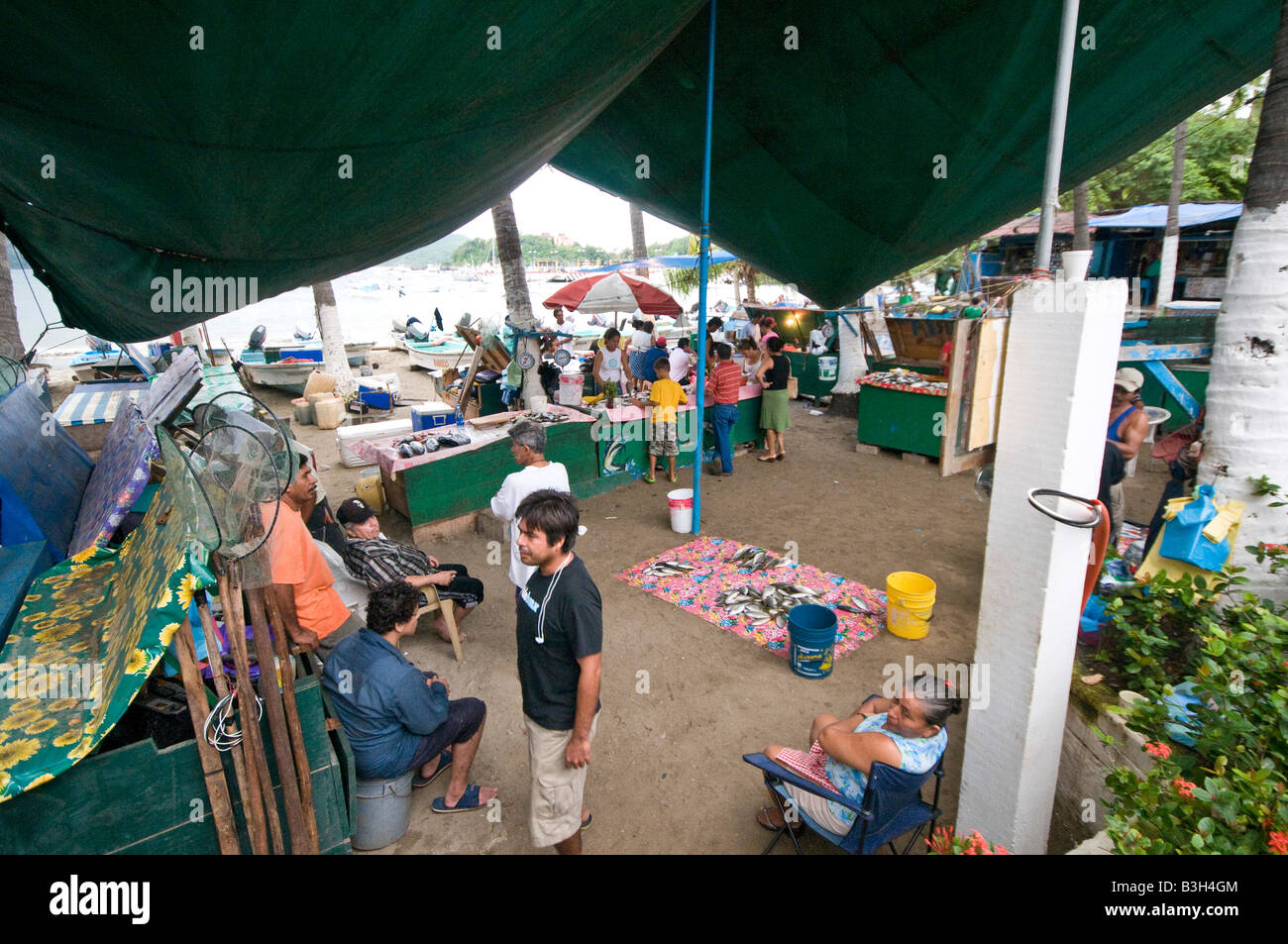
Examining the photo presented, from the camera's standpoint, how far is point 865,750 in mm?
2795

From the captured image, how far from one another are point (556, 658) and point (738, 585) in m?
3.46

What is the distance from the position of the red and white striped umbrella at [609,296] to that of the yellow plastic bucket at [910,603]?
346 inches

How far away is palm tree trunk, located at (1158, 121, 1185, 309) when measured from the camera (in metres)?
14.1

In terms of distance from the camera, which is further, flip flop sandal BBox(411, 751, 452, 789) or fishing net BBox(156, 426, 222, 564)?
flip flop sandal BBox(411, 751, 452, 789)

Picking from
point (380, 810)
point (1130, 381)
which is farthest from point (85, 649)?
point (1130, 381)

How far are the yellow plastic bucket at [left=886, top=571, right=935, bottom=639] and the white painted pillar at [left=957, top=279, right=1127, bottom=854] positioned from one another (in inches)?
85.7

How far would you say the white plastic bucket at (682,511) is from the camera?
7152mm

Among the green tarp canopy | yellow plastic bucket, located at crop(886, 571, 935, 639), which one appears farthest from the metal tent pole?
yellow plastic bucket, located at crop(886, 571, 935, 639)

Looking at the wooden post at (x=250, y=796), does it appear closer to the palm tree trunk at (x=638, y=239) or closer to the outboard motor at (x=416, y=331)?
the palm tree trunk at (x=638, y=239)

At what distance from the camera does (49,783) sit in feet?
7.84

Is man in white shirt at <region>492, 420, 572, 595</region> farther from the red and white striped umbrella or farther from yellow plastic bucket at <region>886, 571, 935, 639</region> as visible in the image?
the red and white striped umbrella

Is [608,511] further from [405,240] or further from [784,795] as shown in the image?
[784,795]

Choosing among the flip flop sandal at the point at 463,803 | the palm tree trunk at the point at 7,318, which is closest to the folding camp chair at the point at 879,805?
the flip flop sandal at the point at 463,803

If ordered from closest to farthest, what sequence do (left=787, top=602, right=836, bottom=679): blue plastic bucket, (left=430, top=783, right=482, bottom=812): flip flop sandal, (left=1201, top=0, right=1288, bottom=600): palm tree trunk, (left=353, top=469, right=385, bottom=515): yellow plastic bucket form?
(left=1201, top=0, right=1288, bottom=600): palm tree trunk → (left=430, top=783, right=482, bottom=812): flip flop sandal → (left=787, top=602, right=836, bottom=679): blue plastic bucket → (left=353, top=469, right=385, bottom=515): yellow plastic bucket
